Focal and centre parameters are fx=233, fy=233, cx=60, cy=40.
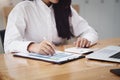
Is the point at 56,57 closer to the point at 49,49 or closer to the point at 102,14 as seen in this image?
the point at 49,49

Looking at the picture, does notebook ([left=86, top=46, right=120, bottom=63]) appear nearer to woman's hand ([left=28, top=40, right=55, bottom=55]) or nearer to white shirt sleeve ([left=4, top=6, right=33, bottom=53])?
woman's hand ([left=28, top=40, right=55, bottom=55])

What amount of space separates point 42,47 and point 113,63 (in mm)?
393

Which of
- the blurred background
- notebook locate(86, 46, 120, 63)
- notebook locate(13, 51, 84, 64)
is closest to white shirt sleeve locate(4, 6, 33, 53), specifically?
notebook locate(13, 51, 84, 64)

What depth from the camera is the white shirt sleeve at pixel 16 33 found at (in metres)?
1.45

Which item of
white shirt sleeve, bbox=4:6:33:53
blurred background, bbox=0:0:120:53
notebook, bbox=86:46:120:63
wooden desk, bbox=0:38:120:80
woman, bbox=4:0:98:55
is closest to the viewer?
wooden desk, bbox=0:38:120:80

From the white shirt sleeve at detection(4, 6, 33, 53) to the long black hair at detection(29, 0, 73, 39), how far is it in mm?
306

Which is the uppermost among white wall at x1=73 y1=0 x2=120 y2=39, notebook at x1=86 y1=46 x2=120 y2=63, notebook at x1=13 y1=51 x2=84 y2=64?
notebook at x1=86 y1=46 x2=120 y2=63

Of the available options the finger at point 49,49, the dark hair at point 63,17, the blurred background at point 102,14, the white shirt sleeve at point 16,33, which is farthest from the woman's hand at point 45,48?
the blurred background at point 102,14

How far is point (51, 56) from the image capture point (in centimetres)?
124

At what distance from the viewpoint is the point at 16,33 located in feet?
5.26

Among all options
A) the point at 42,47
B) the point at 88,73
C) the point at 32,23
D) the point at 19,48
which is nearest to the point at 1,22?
the point at 32,23

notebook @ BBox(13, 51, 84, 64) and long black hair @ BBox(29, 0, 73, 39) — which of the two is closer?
notebook @ BBox(13, 51, 84, 64)

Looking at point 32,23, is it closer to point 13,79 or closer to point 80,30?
point 80,30

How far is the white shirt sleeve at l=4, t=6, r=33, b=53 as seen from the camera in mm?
1451
